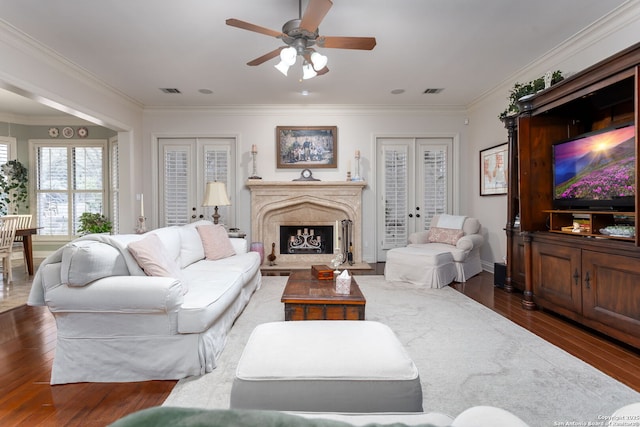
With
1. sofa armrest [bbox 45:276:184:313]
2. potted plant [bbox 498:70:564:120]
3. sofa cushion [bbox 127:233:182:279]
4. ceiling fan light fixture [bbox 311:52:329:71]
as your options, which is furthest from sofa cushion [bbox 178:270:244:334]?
potted plant [bbox 498:70:564:120]

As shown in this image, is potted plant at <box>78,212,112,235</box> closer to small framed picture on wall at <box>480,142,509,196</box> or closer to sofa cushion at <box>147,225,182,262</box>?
sofa cushion at <box>147,225,182,262</box>

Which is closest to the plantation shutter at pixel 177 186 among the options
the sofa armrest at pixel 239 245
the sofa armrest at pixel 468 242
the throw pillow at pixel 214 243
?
the sofa armrest at pixel 239 245

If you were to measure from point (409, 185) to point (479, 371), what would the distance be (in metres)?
4.34

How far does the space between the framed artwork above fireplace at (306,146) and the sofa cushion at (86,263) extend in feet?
13.3

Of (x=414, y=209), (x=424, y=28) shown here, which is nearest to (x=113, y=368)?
(x=424, y=28)

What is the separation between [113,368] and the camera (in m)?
2.06

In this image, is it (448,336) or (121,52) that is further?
(121,52)

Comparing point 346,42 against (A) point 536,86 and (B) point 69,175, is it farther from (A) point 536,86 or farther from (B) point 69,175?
(B) point 69,175

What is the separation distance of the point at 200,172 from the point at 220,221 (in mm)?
963

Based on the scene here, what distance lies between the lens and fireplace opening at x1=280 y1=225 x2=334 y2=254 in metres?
6.10

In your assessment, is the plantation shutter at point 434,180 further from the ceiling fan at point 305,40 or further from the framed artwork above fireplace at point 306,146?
the ceiling fan at point 305,40

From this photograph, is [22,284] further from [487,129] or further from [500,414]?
[487,129]

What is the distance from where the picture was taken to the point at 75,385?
2.02 m

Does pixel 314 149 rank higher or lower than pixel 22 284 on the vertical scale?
higher
